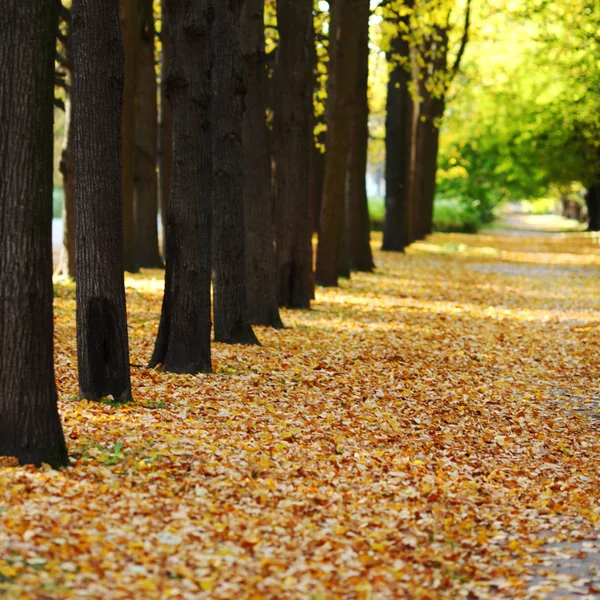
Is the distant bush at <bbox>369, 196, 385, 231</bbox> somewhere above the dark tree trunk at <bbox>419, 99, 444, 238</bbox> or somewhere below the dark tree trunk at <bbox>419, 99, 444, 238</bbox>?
below

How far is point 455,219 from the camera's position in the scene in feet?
171

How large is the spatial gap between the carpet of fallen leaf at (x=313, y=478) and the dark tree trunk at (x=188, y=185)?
57cm

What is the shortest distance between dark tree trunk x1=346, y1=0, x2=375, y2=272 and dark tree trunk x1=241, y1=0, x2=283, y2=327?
6.98 meters

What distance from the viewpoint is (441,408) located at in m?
9.82

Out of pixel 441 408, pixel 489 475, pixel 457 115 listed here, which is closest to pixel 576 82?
pixel 457 115

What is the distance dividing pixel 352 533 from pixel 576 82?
1219 inches

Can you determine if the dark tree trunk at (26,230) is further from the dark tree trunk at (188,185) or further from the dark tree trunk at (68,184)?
the dark tree trunk at (68,184)

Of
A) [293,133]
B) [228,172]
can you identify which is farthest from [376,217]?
[228,172]

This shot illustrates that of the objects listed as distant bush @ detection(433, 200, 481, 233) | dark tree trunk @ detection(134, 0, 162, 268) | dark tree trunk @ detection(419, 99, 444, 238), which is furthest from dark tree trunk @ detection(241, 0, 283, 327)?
distant bush @ detection(433, 200, 481, 233)

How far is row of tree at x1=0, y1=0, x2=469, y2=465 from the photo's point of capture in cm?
603

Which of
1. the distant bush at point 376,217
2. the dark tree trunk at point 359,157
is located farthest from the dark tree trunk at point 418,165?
the dark tree trunk at point 359,157

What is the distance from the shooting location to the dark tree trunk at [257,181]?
43.3 feet

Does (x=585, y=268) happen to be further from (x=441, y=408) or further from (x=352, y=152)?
(x=441, y=408)

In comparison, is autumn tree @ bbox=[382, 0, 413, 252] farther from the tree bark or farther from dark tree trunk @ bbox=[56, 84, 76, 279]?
dark tree trunk @ bbox=[56, 84, 76, 279]
